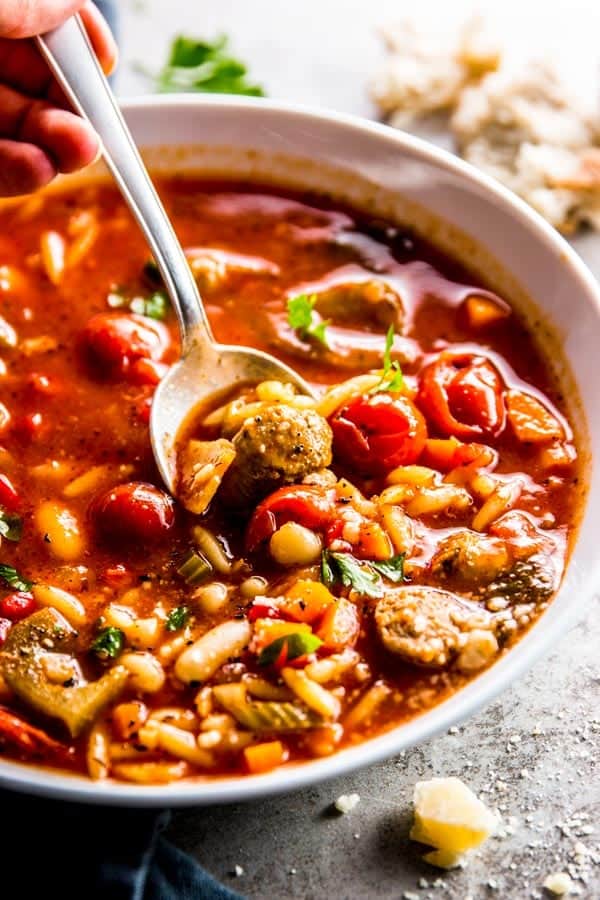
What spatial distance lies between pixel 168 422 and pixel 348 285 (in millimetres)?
1023

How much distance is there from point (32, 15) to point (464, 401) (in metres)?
2.07

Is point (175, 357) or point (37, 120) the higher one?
point (37, 120)

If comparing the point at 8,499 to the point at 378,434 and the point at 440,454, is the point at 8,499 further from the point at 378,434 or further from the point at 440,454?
the point at 440,454

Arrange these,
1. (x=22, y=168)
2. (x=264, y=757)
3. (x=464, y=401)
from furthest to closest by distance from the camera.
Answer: (x=22, y=168) → (x=464, y=401) → (x=264, y=757)

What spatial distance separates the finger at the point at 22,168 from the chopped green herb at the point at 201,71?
146cm

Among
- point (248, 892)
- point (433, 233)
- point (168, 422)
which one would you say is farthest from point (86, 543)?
point (433, 233)

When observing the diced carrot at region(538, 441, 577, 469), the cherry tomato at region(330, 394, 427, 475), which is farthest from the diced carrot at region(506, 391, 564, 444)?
the cherry tomato at region(330, 394, 427, 475)

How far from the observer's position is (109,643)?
4039mm

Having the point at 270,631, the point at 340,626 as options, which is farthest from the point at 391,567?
the point at 270,631

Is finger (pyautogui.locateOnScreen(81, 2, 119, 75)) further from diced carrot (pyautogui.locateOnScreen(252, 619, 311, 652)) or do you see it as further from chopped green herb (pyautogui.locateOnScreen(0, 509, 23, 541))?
diced carrot (pyautogui.locateOnScreen(252, 619, 311, 652))

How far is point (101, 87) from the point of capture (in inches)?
187

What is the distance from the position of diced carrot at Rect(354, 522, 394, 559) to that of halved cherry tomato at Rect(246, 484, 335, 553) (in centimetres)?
14

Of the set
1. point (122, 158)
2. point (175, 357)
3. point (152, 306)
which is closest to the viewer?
point (122, 158)

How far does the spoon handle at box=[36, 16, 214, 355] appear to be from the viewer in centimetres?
469
